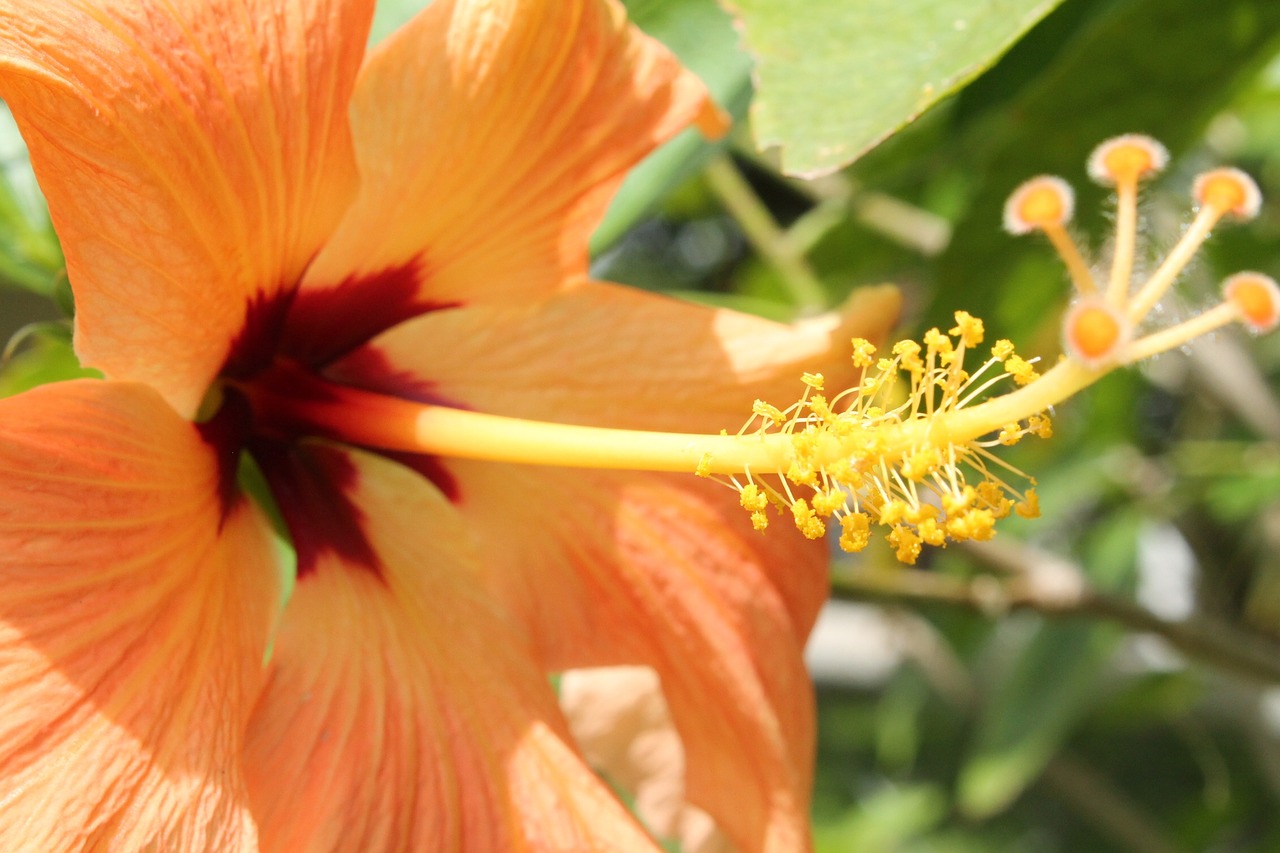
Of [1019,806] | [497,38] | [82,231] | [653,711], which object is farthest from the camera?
[1019,806]

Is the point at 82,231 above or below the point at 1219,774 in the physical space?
above

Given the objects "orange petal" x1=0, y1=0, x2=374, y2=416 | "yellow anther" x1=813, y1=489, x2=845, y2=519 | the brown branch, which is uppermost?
"orange petal" x1=0, y1=0, x2=374, y2=416

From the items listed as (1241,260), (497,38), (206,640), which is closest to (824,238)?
(1241,260)

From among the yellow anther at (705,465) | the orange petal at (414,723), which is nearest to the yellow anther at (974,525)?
the yellow anther at (705,465)

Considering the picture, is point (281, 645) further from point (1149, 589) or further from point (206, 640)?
point (1149, 589)

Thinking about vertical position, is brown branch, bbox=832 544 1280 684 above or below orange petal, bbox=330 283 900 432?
below

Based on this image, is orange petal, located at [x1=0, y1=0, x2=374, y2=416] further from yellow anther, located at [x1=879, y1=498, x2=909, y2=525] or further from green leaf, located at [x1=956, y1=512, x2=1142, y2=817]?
green leaf, located at [x1=956, y1=512, x2=1142, y2=817]

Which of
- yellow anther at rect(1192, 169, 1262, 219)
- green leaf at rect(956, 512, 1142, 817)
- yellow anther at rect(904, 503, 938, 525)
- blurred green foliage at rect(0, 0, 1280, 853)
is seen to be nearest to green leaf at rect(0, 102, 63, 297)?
blurred green foliage at rect(0, 0, 1280, 853)

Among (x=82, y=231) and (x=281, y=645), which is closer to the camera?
(x=82, y=231)
